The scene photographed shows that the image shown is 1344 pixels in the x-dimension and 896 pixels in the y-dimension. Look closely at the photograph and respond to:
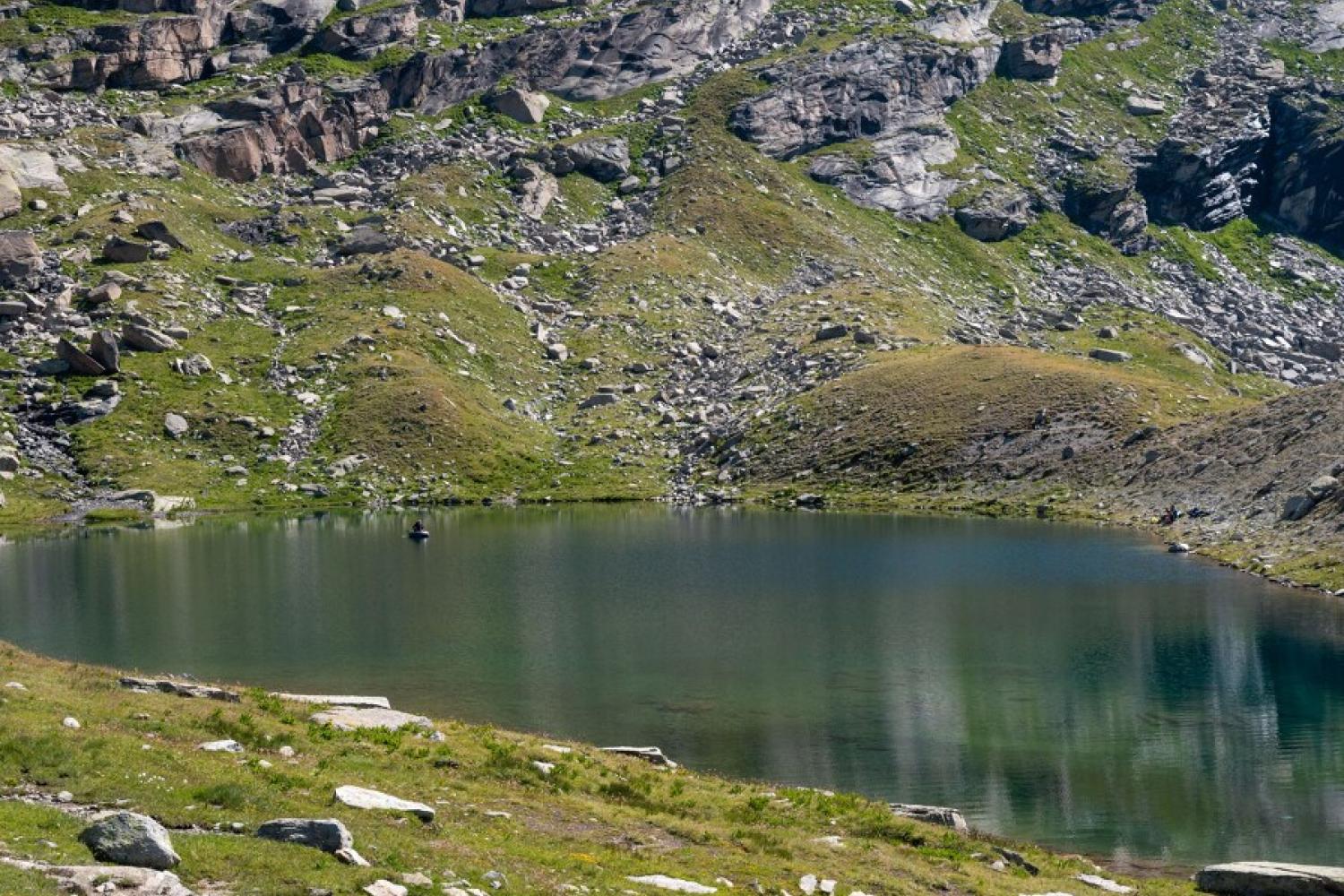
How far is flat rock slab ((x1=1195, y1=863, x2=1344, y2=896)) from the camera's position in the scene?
32.8 m

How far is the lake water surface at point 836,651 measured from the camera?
160 ft

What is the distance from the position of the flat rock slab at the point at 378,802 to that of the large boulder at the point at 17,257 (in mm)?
174255

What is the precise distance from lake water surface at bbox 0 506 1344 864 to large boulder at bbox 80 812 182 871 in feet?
94.0

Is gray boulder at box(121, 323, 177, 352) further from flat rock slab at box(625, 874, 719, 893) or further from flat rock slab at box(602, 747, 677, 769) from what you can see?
flat rock slab at box(625, 874, 719, 893)

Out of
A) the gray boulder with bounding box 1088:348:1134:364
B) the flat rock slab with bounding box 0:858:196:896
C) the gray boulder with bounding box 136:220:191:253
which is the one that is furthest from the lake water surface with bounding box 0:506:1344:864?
the gray boulder with bounding box 136:220:191:253

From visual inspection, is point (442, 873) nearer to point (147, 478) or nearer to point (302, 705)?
point (302, 705)

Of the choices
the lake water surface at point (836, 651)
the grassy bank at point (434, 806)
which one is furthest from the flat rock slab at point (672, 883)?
the lake water surface at point (836, 651)

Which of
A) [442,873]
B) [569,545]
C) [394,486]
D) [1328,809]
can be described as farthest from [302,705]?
[394,486]

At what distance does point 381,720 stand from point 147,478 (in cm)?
12382

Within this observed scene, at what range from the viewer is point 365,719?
40.8 metres

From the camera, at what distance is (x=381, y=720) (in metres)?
40.8

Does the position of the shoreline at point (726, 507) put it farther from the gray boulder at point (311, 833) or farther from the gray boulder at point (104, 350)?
the gray boulder at point (311, 833)

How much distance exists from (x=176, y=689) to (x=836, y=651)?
39.8m

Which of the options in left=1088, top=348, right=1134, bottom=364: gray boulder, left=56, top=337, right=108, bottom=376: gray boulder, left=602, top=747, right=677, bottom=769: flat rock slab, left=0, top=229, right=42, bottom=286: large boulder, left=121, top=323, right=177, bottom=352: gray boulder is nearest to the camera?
left=602, top=747, right=677, bottom=769: flat rock slab
